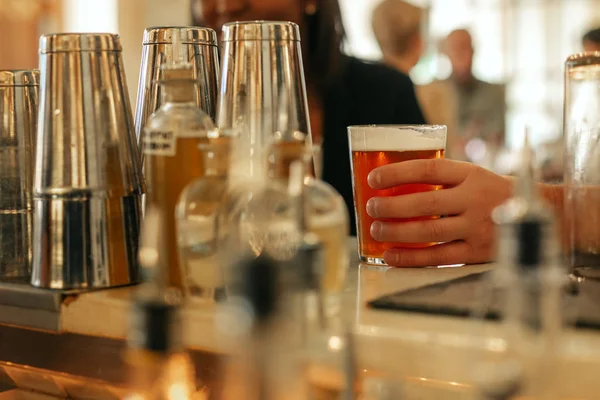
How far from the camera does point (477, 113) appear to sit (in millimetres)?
5988

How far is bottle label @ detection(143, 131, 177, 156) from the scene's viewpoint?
95 cm

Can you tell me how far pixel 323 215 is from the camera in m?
0.84

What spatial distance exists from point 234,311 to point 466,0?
689 centimetres

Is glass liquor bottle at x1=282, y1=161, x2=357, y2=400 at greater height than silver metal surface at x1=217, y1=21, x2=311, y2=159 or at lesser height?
lesser

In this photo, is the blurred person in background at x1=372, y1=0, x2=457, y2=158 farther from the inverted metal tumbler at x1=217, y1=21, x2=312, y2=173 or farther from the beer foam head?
the inverted metal tumbler at x1=217, y1=21, x2=312, y2=173

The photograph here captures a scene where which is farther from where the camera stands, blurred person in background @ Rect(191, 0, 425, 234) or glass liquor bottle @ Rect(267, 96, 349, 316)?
blurred person in background @ Rect(191, 0, 425, 234)

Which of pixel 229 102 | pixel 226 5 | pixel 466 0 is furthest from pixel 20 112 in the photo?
pixel 466 0

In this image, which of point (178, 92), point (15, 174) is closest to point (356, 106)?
point (15, 174)

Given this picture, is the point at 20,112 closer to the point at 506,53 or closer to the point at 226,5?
the point at 226,5

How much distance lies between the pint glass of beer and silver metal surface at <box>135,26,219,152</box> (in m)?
0.20

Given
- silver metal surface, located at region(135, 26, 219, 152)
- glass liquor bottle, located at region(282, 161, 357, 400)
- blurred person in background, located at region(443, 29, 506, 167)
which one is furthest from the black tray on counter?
blurred person in background, located at region(443, 29, 506, 167)

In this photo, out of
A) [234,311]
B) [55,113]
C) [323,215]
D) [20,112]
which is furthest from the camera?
[20,112]

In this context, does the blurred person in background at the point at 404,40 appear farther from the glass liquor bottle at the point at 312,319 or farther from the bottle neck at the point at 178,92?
the glass liquor bottle at the point at 312,319

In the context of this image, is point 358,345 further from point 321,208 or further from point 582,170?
point 582,170
